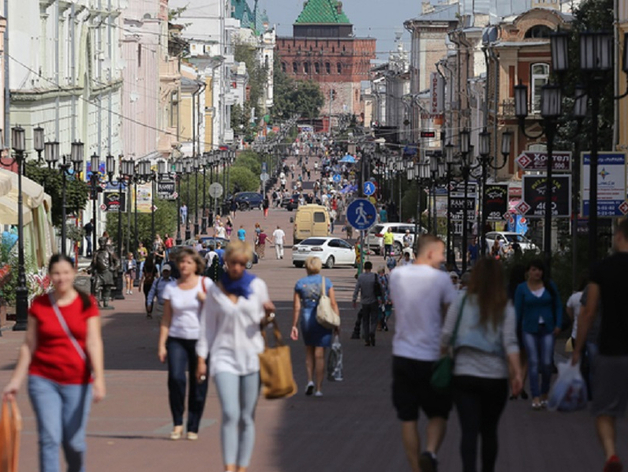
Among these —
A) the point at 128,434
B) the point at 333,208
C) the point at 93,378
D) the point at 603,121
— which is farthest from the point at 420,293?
the point at 333,208

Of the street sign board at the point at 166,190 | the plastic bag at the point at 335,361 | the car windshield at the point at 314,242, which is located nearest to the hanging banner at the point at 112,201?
the car windshield at the point at 314,242

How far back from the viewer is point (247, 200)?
96.7 metres

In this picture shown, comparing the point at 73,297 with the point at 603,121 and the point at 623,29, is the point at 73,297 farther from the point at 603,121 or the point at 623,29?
the point at 603,121

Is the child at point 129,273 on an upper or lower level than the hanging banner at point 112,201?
lower

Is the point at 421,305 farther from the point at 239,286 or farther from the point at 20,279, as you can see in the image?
the point at 20,279

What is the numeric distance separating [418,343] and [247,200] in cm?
8720

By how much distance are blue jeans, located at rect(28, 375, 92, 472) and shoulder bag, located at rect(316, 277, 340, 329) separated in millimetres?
7016

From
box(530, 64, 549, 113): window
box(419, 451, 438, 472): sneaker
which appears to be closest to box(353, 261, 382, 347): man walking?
box(419, 451, 438, 472): sneaker

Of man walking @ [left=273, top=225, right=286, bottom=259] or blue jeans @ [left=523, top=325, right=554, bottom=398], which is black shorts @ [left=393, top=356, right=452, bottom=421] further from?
man walking @ [left=273, top=225, right=286, bottom=259]

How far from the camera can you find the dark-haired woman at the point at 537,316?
14.6m

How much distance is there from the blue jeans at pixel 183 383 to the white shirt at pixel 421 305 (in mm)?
2900

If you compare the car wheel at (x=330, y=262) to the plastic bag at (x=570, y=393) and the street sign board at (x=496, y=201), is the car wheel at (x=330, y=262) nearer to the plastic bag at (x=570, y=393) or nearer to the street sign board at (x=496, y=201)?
the street sign board at (x=496, y=201)

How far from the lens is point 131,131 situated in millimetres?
74375

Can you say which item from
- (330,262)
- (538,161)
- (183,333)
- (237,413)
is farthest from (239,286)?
(330,262)
